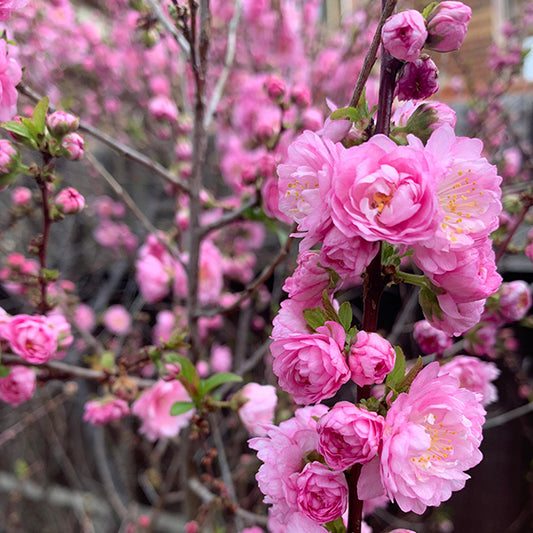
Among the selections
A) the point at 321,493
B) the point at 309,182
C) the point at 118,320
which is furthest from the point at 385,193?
the point at 118,320

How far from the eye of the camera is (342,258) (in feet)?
1.39

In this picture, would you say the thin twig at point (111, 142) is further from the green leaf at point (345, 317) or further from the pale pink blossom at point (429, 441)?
the pale pink blossom at point (429, 441)

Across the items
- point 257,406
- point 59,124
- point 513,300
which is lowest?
point 257,406

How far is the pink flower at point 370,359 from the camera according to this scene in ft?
1.42

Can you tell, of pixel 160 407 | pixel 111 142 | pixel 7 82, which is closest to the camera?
pixel 7 82

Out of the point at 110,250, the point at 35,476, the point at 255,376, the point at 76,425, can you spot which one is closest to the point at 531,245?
the point at 255,376

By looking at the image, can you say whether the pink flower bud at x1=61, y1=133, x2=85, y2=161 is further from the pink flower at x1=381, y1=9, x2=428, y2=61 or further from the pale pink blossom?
the pale pink blossom

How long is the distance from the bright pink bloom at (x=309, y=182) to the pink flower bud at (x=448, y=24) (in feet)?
0.60

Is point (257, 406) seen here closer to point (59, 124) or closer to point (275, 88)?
point (59, 124)

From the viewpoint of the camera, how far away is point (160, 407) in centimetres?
105

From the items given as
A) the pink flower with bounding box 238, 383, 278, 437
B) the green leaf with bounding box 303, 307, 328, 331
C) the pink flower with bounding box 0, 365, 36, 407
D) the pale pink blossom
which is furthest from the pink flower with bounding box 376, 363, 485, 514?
the pink flower with bounding box 0, 365, 36, 407

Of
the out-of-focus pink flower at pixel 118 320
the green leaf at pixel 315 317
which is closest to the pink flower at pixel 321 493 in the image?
the green leaf at pixel 315 317

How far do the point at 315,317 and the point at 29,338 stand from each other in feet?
1.69

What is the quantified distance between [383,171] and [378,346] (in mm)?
172
